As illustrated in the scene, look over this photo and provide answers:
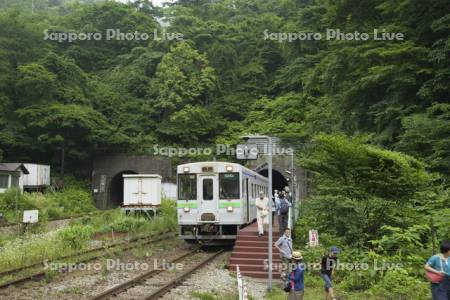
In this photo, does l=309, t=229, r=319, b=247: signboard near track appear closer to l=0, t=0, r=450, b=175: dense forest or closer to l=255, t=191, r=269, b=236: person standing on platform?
l=255, t=191, r=269, b=236: person standing on platform

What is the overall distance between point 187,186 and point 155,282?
5.53 metres

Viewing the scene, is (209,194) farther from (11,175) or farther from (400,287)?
(11,175)

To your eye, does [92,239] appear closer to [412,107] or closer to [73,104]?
[412,107]

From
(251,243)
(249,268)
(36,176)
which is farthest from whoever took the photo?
(36,176)

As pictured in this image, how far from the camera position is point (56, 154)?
3878 centimetres

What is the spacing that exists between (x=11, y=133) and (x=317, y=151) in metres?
28.3

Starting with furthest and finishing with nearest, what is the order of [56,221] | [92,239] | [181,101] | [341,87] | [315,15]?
[181,101] < [315,15] < [56,221] < [341,87] < [92,239]

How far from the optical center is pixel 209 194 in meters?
16.0

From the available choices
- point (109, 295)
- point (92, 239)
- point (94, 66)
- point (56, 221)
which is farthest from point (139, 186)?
point (94, 66)

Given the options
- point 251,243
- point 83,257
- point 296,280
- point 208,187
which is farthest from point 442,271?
point 83,257

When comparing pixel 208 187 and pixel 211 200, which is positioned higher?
pixel 208 187

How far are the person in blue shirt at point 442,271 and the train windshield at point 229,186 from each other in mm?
9469

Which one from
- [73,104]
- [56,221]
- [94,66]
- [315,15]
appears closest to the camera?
[56,221]

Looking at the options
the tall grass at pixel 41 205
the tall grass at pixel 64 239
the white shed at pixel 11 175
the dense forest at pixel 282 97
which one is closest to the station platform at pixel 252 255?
the dense forest at pixel 282 97
